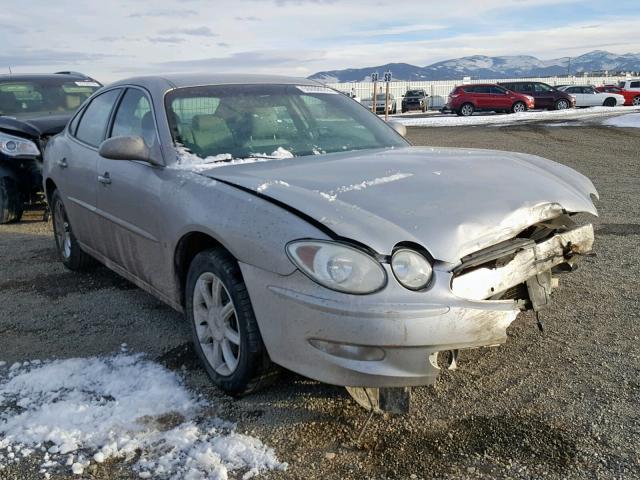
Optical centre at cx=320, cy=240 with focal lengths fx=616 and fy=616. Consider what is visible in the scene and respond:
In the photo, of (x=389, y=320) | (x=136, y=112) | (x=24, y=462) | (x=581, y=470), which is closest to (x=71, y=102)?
(x=136, y=112)

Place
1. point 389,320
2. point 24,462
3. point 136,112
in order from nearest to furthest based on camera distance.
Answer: point 389,320
point 24,462
point 136,112

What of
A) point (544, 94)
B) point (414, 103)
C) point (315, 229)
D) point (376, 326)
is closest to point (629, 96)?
point (544, 94)

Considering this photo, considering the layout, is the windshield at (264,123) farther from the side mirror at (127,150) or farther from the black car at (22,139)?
the black car at (22,139)

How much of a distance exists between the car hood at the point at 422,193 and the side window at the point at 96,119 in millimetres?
1588

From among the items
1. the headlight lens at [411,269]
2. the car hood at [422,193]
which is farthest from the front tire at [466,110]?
the headlight lens at [411,269]

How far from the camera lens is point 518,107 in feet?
101

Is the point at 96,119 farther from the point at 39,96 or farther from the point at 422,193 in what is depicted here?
the point at 39,96

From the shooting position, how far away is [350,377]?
2494 millimetres

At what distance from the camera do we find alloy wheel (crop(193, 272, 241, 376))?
2996 mm

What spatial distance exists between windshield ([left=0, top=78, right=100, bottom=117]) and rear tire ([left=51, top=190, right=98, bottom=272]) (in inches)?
138

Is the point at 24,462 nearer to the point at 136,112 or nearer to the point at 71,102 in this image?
the point at 136,112

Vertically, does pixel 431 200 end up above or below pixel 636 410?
above

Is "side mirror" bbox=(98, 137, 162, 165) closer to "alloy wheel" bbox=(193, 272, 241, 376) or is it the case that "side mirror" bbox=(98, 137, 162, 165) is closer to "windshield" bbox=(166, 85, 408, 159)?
Result: "windshield" bbox=(166, 85, 408, 159)

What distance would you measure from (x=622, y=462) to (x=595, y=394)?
573 mm
